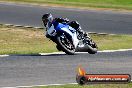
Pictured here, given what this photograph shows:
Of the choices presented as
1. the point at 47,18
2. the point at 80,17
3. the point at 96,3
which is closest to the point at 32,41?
the point at 47,18

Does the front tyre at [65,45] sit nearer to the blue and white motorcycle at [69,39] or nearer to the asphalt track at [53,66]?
the blue and white motorcycle at [69,39]

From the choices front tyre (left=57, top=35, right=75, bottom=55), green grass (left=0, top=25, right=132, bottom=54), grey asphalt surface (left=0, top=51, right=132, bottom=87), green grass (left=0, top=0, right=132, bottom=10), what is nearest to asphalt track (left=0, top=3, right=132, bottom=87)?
grey asphalt surface (left=0, top=51, right=132, bottom=87)

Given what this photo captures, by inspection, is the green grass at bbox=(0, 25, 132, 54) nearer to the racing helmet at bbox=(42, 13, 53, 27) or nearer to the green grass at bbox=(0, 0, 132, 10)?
the racing helmet at bbox=(42, 13, 53, 27)

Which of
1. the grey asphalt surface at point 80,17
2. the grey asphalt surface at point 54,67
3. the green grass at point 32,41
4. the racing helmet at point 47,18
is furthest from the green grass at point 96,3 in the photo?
the racing helmet at point 47,18

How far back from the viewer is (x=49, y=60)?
52.5 ft

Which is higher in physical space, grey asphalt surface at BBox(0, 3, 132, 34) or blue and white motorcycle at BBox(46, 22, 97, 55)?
blue and white motorcycle at BBox(46, 22, 97, 55)

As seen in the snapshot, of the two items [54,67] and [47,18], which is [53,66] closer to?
[54,67]

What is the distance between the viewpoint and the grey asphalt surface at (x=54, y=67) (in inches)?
530

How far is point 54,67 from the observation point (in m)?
15.0

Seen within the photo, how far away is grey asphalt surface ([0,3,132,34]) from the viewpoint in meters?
27.6

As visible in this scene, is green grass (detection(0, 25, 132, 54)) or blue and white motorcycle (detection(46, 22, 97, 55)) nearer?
blue and white motorcycle (detection(46, 22, 97, 55))

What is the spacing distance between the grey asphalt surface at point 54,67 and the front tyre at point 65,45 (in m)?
0.18

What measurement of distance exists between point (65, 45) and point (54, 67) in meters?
2.28

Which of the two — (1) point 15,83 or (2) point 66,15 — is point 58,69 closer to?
(1) point 15,83
